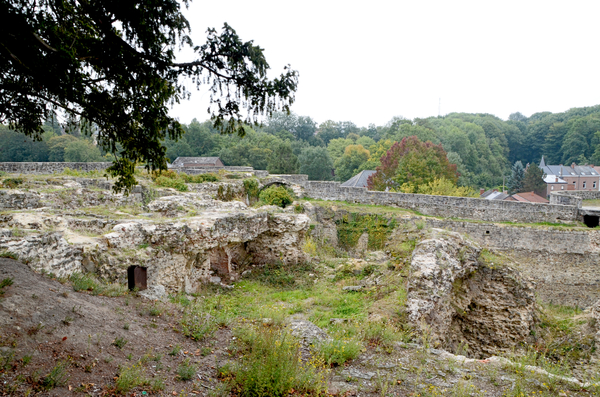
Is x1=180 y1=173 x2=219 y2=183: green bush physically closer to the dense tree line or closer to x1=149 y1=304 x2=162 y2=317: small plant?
the dense tree line

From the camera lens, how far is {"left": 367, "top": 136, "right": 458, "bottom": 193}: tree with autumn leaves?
33156mm

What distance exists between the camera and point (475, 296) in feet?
33.2

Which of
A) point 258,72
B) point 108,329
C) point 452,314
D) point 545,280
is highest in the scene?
point 258,72

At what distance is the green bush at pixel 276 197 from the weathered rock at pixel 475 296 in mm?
13838

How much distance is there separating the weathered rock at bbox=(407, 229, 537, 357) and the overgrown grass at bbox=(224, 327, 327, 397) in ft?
14.8

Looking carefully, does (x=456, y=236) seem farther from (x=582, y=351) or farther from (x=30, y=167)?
(x=30, y=167)

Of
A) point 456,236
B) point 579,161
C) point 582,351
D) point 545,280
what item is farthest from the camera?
point 579,161

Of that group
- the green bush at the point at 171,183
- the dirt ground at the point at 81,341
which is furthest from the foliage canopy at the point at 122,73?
the green bush at the point at 171,183

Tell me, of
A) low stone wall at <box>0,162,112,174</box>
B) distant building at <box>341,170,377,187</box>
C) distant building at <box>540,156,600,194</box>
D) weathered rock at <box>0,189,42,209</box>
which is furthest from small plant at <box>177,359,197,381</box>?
distant building at <box>540,156,600,194</box>

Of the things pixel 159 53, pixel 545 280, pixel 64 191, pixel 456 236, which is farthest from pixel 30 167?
pixel 545 280

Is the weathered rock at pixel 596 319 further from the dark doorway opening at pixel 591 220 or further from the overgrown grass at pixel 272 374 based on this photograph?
the dark doorway opening at pixel 591 220

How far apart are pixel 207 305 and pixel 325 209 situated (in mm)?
15325

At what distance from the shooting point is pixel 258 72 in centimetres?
581

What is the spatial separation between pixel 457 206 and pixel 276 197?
1058 centimetres
